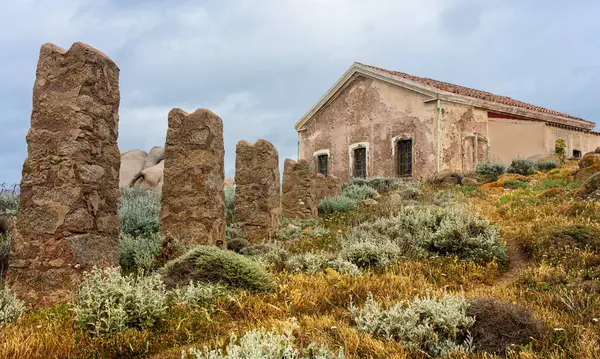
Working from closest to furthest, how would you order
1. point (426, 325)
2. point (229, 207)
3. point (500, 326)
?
point (426, 325) < point (500, 326) < point (229, 207)

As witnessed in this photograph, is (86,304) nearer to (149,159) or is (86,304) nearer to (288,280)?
(288,280)

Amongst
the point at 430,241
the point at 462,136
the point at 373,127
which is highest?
the point at 373,127

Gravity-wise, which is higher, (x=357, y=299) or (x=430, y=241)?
(x=430, y=241)

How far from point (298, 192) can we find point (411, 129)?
9288 millimetres

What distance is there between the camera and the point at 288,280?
634 centimetres

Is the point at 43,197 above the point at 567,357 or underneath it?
above

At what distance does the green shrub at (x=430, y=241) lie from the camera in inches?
294

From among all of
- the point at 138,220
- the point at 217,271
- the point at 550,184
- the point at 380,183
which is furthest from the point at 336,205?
the point at 217,271

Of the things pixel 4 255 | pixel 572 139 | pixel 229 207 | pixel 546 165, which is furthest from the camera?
pixel 572 139

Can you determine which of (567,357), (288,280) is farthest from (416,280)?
(567,357)

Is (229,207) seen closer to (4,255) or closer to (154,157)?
(4,255)

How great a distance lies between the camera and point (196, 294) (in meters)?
5.34

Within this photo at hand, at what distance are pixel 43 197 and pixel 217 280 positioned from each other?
245cm

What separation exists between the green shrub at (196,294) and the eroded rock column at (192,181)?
3024 millimetres
